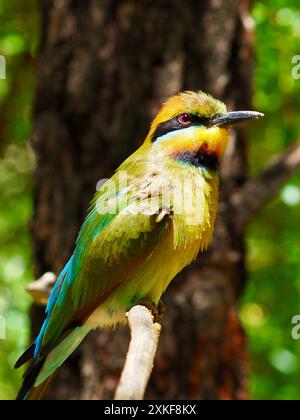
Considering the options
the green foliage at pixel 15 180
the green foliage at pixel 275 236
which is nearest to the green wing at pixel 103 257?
the green foliage at pixel 275 236

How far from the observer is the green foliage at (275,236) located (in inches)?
190

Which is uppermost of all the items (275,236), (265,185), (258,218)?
(265,185)

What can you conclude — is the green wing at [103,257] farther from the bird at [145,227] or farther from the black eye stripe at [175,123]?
the black eye stripe at [175,123]

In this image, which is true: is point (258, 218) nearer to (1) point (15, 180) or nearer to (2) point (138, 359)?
(1) point (15, 180)

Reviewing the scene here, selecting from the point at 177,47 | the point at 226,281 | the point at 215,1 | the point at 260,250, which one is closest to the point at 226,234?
the point at 226,281

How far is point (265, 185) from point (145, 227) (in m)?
1.44

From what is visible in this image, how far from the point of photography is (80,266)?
2.99 meters

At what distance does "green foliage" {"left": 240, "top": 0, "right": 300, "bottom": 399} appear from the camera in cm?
482

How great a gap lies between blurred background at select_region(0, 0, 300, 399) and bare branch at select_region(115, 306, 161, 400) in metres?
Answer: 2.67

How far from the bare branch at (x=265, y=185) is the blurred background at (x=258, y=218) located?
23.4 inches

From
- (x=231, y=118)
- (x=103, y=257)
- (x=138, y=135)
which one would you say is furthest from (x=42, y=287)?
(x=138, y=135)

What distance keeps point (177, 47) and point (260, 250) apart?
6.90ft

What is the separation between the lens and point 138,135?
411 cm

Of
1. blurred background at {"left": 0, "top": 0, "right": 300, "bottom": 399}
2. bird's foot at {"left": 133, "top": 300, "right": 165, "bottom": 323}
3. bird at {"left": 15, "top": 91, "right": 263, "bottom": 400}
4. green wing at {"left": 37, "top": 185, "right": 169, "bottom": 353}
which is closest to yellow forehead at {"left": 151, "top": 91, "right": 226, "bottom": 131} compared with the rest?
bird at {"left": 15, "top": 91, "right": 263, "bottom": 400}
